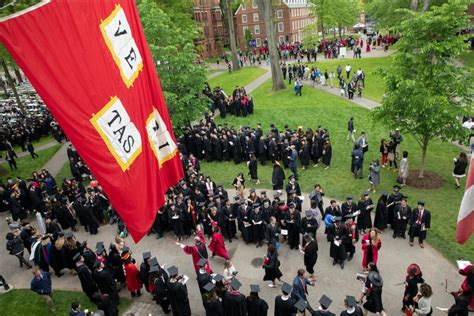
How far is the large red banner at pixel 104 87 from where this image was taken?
12.3ft

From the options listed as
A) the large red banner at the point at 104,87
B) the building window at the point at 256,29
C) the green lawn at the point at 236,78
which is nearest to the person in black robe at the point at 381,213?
the large red banner at the point at 104,87

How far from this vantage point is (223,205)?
504 inches

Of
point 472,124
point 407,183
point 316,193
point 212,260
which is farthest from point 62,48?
point 472,124

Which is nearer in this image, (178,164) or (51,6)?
(51,6)

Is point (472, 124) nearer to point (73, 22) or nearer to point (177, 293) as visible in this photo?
point (177, 293)

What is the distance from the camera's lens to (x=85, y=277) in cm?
1012

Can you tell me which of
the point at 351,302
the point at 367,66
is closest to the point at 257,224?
the point at 351,302

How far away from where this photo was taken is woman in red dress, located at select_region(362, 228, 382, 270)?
378 inches

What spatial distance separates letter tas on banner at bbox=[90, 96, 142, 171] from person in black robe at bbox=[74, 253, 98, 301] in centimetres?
633

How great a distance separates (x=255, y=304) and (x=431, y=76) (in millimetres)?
10599

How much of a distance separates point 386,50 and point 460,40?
31762 millimetres

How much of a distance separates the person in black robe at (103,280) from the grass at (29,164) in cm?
1434

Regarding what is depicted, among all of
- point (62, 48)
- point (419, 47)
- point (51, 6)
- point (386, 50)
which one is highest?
point (51, 6)

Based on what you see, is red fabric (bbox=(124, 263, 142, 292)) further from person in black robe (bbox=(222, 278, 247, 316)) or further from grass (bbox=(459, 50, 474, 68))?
grass (bbox=(459, 50, 474, 68))
